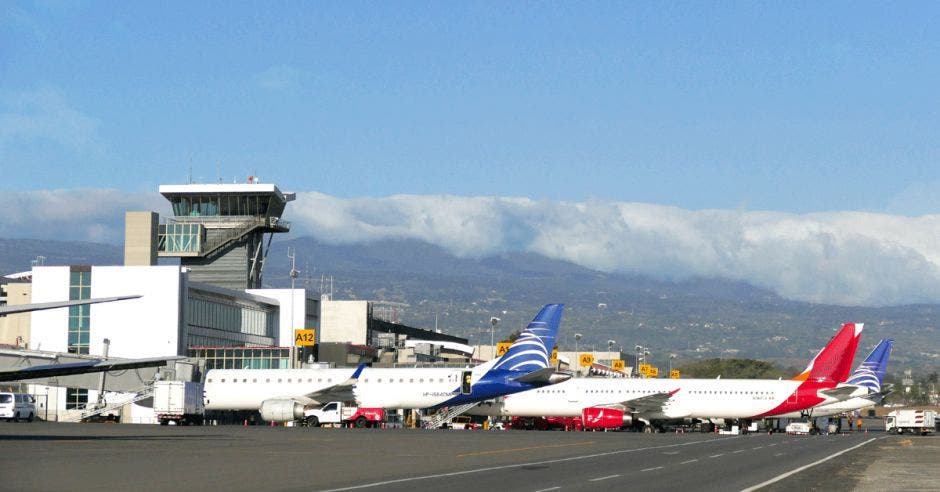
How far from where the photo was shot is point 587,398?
8788cm

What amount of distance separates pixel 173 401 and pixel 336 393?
39.1ft

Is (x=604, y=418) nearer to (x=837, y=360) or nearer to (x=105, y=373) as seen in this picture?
(x=837, y=360)

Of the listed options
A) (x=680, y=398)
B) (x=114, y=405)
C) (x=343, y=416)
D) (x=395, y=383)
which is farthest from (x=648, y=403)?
(x=114, y=405)

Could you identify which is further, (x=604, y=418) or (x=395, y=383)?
(x=604, y=418)

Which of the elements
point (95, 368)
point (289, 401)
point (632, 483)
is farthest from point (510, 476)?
point (289, 401)

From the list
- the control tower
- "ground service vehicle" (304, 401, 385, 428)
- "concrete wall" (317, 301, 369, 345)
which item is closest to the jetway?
"ground service vehicle" (304, 401, 385, 428)

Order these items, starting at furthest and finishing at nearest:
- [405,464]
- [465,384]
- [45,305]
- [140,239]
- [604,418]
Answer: [140,239]
[604,418]
[465,384]
[405,464]
[45,305]

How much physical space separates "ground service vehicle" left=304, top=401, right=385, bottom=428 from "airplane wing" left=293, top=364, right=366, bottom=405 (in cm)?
52

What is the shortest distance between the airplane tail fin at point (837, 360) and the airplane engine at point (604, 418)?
13808mm

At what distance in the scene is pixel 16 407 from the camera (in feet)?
243

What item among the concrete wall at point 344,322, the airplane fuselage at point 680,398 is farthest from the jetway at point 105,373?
the concrete wall at point 344,322

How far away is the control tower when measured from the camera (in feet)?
439

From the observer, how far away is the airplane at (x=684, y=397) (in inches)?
3398

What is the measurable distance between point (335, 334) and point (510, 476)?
111213mm
